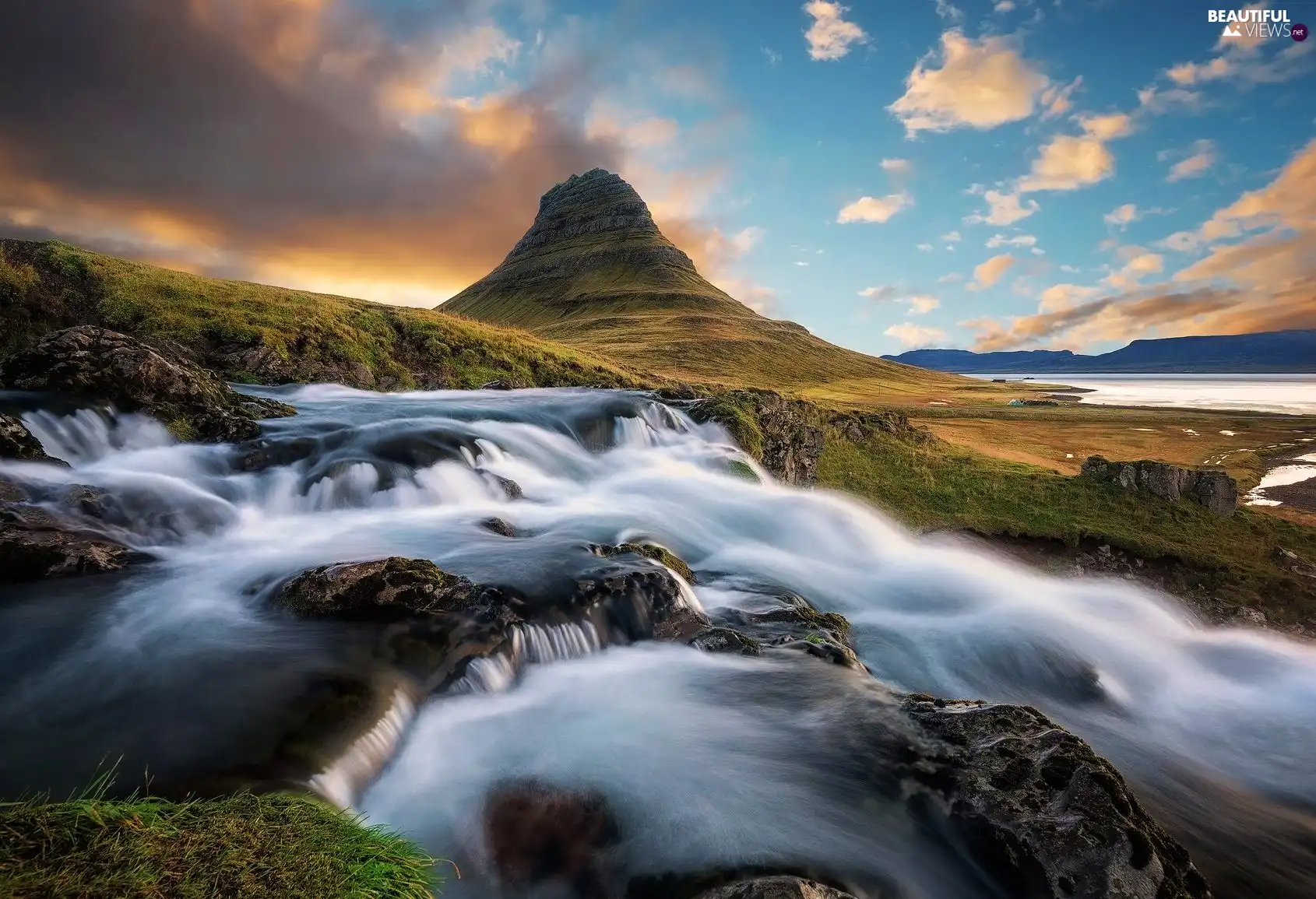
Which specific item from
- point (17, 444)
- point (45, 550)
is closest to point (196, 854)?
point (45, 550)

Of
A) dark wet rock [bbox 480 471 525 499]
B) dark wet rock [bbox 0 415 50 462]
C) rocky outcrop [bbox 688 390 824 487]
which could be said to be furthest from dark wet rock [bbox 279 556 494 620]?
rocky outcrop [bbox 688 390 824 487]

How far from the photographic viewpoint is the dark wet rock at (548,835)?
4.89m

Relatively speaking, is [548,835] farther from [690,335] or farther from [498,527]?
[690,335]

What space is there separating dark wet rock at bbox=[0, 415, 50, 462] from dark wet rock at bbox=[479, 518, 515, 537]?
7.57 metres

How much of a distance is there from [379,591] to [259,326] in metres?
22.7

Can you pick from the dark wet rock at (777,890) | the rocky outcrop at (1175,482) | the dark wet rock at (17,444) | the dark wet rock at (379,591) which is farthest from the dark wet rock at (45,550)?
the rocky outcrop at (1175,482)

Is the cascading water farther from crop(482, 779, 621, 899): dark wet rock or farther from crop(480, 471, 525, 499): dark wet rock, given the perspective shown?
crop(482, 779, 621, 899): dark wet rock

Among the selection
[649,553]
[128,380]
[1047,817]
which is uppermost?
[128,380]

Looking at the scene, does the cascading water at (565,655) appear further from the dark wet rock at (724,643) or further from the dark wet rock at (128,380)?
the dark wet rock at (128,380)

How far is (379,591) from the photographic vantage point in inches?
304

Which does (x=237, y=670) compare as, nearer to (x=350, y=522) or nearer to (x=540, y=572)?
(x=540, y=572)

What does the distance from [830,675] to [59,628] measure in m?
9.43

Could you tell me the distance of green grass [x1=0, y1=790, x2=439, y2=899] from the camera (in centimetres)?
296

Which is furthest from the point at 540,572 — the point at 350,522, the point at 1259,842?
the point at 1259,842
